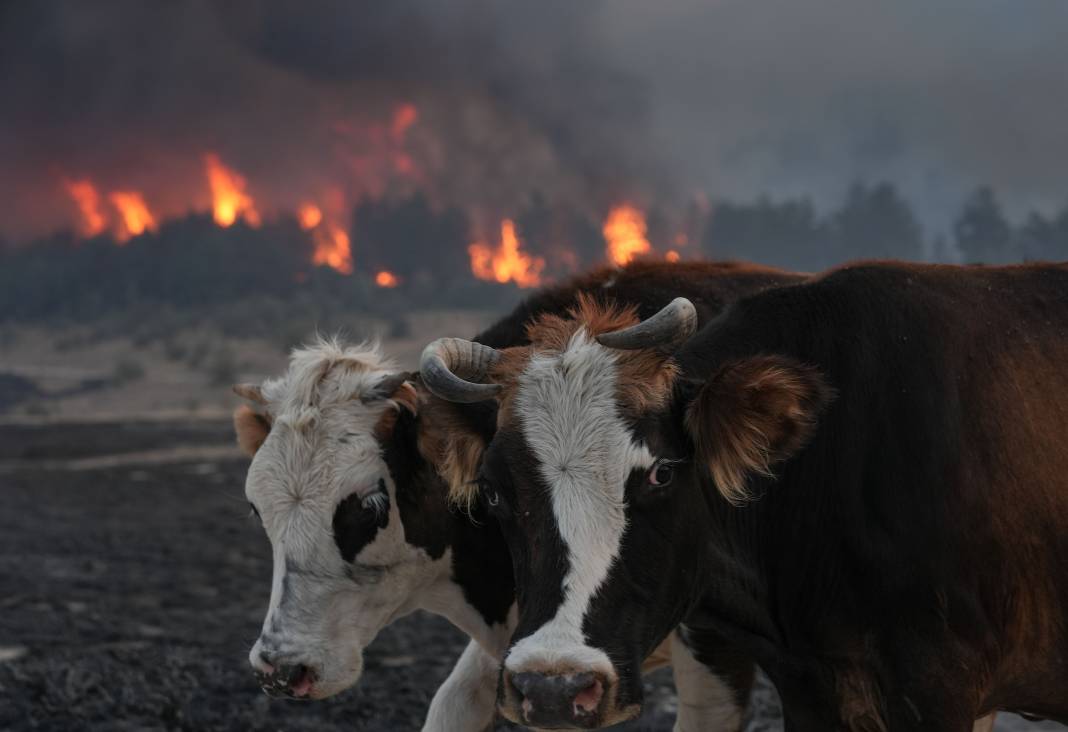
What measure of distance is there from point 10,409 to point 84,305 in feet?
134

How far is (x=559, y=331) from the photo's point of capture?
14.4 feet

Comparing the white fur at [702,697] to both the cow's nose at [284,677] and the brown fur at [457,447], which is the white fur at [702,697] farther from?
the cow's nose at [284,677]

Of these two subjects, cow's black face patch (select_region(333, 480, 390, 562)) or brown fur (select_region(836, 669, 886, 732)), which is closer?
brown fur (select_region(836, 669, 886, 732))

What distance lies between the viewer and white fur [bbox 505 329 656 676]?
358 cm

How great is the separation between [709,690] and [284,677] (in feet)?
6.39

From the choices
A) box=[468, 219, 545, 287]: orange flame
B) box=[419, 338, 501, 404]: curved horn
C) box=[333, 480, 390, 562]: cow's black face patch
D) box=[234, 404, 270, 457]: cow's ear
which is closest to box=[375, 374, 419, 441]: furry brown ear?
box=[333, 480, 390, 562]: cow's black face patch

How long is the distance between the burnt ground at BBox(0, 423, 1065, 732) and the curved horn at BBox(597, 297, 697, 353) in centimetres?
386

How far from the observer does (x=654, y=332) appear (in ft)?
13.2

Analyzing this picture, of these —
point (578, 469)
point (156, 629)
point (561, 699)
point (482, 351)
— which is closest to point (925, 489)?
point (578, 469)

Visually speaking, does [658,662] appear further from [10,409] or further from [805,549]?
[10,409]

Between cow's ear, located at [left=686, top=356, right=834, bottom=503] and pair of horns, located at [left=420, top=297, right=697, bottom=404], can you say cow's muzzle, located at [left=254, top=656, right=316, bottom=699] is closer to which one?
pair of horns, located at [left=420, top=297, right=697, bottom=404]

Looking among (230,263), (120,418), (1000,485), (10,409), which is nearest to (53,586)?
(1000,485)

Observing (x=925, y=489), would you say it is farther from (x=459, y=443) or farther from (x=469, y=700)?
(x=469, y=700)

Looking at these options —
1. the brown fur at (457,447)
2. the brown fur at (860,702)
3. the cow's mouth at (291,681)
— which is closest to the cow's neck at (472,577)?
the cow's mouth at (291,681)
